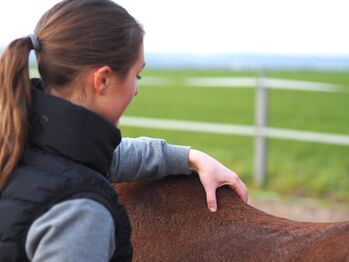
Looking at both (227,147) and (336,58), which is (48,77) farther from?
(336,58)

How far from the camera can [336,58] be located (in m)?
56.2

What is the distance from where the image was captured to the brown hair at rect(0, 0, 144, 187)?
1.47 meters

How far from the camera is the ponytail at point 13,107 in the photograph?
1.46 m

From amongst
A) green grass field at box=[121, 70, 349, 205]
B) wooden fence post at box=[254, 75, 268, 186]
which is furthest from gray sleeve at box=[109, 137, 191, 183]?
wooden fence post at box=[254, 75, 268, 186]

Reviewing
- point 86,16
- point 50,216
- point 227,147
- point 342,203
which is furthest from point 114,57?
point 227,147

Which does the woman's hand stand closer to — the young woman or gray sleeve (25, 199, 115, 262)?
the young woman

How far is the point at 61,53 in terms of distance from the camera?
152cm

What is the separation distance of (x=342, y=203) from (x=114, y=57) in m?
5.04

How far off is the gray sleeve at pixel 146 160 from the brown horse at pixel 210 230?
63 mm

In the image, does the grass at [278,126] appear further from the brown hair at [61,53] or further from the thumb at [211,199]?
the brown hair at [61,53]

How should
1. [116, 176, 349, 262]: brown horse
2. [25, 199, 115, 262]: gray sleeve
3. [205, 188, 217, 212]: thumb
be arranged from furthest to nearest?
[205, 188, 217, 212]: thumb < [116, 176, 349, 262]: brown horse < [25, 199, 115, 262]: gray sleeve

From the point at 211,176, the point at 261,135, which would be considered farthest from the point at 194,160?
the point at 261,135

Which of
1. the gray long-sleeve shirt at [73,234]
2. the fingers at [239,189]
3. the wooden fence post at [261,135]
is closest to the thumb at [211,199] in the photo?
the fingers at [239,189]

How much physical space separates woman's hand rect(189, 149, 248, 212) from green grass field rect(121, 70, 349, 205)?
449cm
